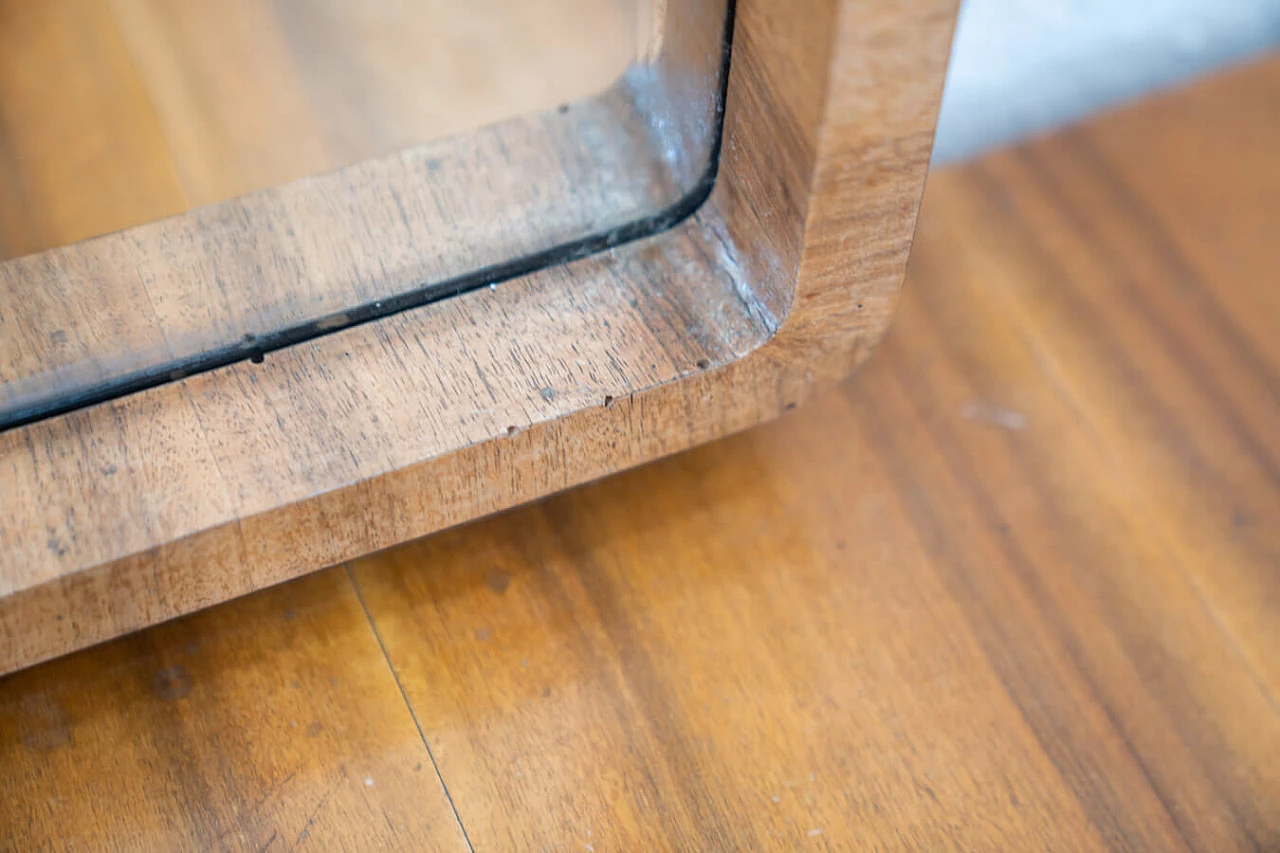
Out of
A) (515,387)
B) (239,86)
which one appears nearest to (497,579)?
(515,387)

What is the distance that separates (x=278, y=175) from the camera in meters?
0.38

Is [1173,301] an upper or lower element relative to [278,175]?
lower

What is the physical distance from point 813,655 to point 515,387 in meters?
0.12

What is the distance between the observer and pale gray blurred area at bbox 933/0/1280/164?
616mm

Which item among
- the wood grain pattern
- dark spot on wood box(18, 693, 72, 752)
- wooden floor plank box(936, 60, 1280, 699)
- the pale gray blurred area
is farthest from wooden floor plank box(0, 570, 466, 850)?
the pale gray blurred area

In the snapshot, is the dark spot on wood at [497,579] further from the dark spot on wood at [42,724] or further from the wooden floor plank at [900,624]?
the dark spot on wood at [42,724]

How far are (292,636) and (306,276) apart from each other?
0.34 feet

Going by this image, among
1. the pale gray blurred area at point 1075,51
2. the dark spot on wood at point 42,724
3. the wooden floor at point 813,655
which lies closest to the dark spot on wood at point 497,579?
the wooden floor at point 813,655

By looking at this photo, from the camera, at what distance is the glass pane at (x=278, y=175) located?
332 mm

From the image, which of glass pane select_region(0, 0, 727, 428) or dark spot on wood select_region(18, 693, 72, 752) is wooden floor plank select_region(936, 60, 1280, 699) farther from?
dark spot on wood select_region(18, 693, 72, 752)

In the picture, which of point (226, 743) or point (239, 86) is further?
point (239, 86)

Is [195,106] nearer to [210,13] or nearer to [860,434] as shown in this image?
[210,13]

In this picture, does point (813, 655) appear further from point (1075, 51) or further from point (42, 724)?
point (1075, 51)

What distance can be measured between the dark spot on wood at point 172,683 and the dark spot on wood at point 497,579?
88mm
